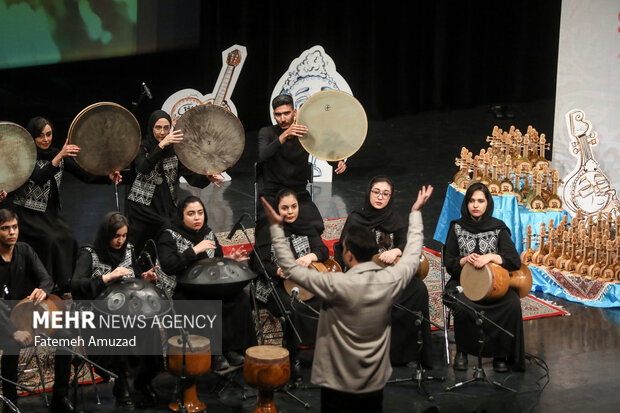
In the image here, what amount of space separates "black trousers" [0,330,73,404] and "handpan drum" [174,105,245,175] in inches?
71.7

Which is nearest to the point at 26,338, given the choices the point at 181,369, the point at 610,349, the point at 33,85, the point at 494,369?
the point at 181,369

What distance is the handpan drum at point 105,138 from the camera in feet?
20.9

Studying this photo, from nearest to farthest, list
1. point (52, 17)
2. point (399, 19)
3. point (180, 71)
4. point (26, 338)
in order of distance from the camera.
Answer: point (26, 338), point (52, 17), point (180, 71), point (399, 19)

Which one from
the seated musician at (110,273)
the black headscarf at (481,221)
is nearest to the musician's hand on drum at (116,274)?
the seated musician at (110,273)

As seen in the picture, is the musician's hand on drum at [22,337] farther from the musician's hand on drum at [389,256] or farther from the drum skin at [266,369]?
the musician's hand on drum at [389,256]

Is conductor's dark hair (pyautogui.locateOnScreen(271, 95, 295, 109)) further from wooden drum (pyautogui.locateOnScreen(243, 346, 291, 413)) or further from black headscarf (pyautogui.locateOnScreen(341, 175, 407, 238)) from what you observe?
wooden drum (pyautogui.locateOnScreen(243, 346, 291, 413))

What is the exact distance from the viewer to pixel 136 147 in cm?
664

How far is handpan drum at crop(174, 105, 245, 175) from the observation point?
6781 millimetres

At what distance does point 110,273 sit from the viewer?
18.0 feet

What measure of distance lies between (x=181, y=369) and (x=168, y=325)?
404 millimetres

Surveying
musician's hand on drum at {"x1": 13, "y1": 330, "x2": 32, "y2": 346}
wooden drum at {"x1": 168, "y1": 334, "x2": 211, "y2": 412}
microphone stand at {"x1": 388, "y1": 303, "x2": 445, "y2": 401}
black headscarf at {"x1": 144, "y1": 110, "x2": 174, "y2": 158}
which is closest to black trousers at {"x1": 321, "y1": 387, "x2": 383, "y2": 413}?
wooden drum at {"x1": 168, "y1": 334, "x2": 211, "y2": 412}

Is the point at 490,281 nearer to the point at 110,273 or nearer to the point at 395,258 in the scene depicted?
the point at 395,258

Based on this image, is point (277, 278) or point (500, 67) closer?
point (277, 278)

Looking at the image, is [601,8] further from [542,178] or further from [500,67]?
[500,67]
